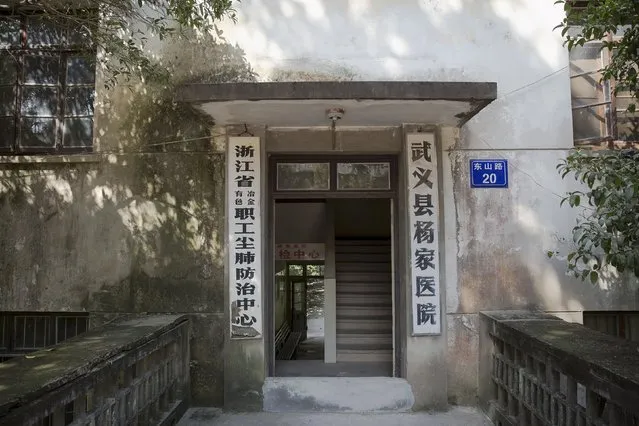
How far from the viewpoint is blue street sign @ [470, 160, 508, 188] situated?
607 centimetres

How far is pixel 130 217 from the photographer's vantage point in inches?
242

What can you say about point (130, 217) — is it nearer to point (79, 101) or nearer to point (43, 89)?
point (79, 101)

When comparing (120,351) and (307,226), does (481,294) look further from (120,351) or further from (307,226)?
(307,226)

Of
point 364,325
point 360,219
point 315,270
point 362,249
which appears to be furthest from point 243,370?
point 315,270

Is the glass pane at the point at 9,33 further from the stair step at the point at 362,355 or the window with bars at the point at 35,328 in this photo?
the stair step at the point at 362,355

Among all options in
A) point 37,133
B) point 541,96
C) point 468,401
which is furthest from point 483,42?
point 37,133

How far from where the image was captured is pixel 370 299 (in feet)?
32.8

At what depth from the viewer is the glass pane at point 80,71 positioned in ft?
21.5

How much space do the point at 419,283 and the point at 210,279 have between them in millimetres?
2436

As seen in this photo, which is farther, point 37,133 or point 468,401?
point 37,133

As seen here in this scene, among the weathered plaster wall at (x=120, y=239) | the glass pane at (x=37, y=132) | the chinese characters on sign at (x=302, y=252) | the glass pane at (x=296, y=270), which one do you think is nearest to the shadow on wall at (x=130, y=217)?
the weathered plaster wall at (x=120, y=239)

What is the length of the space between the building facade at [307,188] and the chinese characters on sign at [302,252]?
4.69 m

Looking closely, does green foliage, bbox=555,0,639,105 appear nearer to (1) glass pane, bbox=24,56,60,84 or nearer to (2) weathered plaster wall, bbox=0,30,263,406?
(2) weathered plaster wall, bbox=0,30,263,406

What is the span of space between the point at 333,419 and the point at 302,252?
5691 mm
